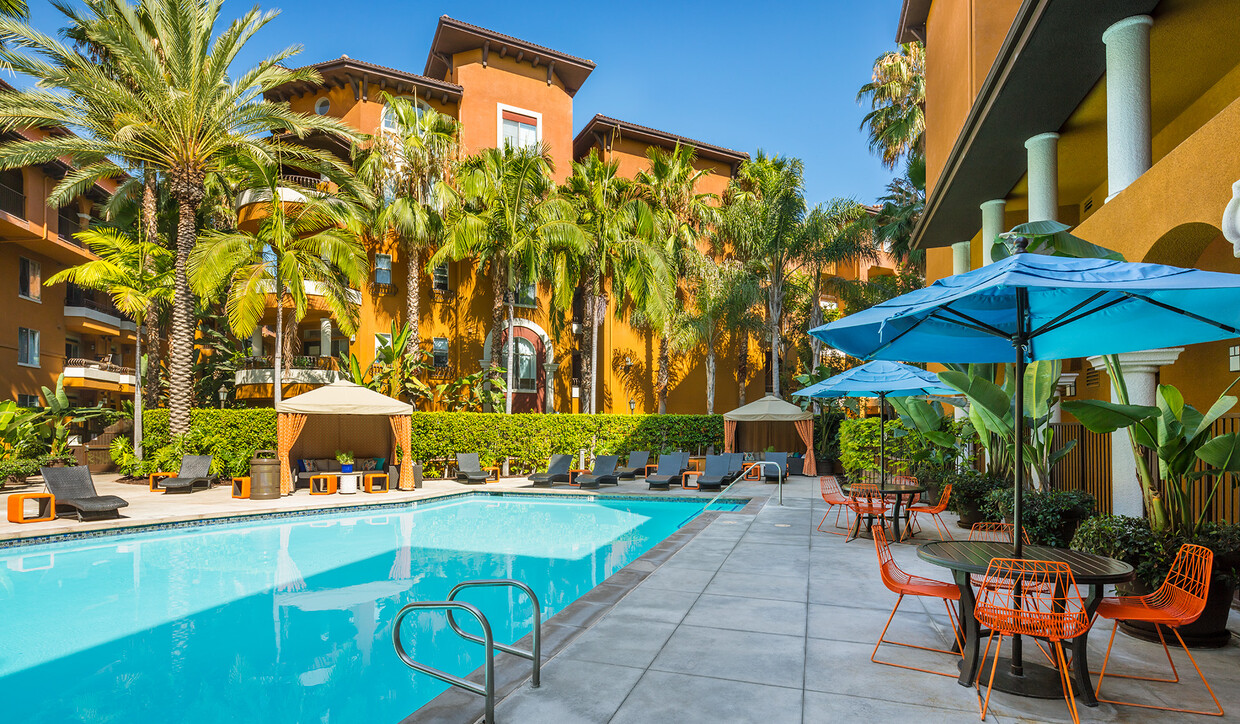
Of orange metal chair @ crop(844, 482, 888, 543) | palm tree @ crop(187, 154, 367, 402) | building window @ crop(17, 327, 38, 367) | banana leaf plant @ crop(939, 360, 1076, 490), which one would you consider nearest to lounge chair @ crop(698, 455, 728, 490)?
orange metal chair @ crop(844, 482, 888, 543)

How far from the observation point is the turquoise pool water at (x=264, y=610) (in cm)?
590

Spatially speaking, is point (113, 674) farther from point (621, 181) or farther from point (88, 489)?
point (621, 181)

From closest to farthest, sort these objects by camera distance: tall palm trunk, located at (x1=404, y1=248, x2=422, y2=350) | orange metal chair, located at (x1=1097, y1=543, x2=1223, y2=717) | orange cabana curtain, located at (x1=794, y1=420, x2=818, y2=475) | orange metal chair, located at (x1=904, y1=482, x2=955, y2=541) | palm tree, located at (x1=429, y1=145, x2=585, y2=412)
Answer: orange metal chair, located at (x1=1097, y1=543, x2=1223, y2=717) → orange metal chair, located at (x1=904, y1=482, x2=955, y2=541) → orange cabana curtain, located at (x1=794, y1=420, x2=818, y2=475) → palm tree, located at (x1=429, y1=145, x2=585, y2=412) → tall palm trunk, located at (x1=404, y1=248, x2=422, y2=350)

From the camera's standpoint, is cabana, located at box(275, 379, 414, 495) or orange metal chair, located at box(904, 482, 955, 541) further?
cabana, located at box(275, 379, 414, 495)

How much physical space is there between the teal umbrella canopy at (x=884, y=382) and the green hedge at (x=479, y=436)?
42.1ft

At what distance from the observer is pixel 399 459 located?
20797mm

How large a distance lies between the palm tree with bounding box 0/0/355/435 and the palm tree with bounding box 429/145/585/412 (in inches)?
208

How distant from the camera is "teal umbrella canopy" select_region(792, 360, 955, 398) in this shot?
979cm

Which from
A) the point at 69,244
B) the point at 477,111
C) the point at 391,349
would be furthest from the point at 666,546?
the point at 69,244

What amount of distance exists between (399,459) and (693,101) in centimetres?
2113

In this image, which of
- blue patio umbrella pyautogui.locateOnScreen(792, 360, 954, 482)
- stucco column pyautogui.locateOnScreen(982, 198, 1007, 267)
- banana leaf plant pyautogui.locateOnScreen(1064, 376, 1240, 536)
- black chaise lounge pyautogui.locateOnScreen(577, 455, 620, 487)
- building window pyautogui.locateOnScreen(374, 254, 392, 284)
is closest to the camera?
banana leaf plant pyautogui.locateOnScreen(1064, 376, 1240, 536)

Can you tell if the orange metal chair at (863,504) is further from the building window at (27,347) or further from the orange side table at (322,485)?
the building window at (27,347)

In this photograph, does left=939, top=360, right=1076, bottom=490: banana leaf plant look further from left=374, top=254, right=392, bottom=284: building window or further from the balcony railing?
the balcony railing

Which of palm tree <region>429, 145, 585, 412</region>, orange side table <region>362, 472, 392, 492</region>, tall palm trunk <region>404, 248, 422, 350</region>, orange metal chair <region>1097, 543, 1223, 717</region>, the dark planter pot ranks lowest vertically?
orange side table <region>362, 472, 392, 492</region>
